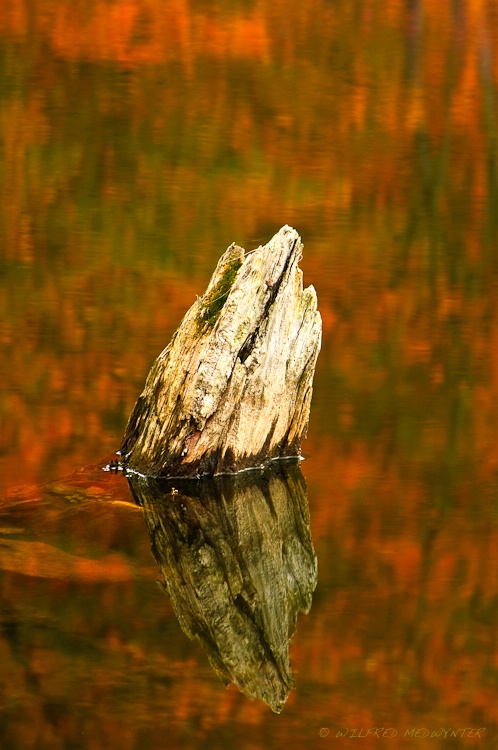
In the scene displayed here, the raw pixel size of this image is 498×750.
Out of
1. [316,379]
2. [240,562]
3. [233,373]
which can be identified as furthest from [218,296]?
[316,379]

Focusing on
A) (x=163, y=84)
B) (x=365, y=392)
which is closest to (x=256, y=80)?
(x=163, y=84)

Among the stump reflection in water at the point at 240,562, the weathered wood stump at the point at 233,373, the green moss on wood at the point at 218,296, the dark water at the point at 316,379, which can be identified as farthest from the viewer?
the green moss on wood at the point at 218,296

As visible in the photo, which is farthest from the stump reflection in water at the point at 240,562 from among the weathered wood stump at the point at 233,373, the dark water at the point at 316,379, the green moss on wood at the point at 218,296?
the green moss on wood at the point at 218,296

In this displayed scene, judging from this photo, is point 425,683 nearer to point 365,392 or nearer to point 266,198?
point 365,392

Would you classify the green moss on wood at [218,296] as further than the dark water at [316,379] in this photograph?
Yes

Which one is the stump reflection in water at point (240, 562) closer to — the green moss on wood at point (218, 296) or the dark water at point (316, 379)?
the dark water at point (316, 379)

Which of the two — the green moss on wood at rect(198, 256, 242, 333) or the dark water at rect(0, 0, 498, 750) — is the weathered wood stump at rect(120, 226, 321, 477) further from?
the dark water at rect(0, 0, 498, 750)
